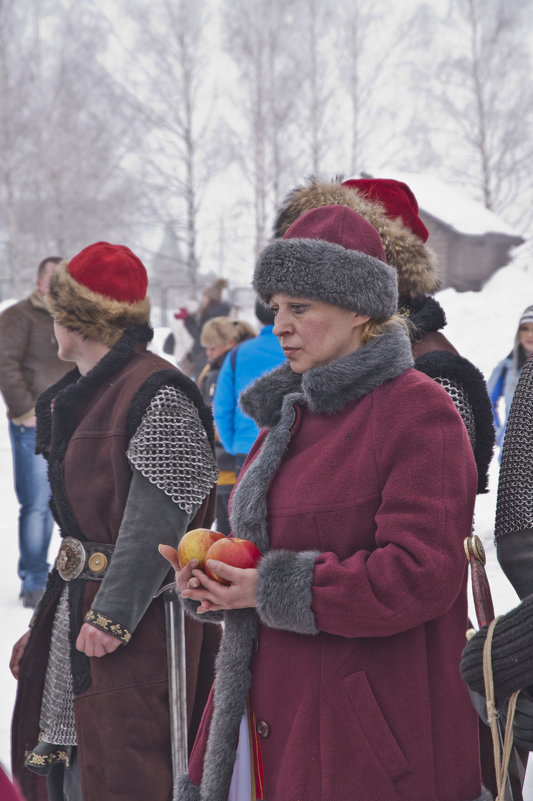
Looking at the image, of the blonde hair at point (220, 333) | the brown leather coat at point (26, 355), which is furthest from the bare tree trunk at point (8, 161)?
the brown leather coat at point (26, 355)

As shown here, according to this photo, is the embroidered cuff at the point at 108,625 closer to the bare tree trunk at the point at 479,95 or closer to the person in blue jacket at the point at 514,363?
the person in blue jacket at the point at 514,363

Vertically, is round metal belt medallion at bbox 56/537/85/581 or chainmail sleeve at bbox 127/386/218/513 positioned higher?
chainmail sleeve at bbox 127/386/218/513

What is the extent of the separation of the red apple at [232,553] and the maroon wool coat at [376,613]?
0.06m

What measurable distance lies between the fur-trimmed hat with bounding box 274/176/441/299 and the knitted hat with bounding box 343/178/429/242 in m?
0.02

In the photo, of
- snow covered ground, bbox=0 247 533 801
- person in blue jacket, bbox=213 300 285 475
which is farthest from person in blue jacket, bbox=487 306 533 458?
person in blue jacket, bbox=213 300 285 475

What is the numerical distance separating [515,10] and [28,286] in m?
17.4

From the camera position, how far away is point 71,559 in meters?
2.64

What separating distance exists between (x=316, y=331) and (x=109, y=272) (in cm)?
118

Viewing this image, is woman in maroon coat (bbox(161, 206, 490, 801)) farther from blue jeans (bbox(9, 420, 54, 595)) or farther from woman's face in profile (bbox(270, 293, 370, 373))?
blue jeans (bbox(9, 420, 54, 595))

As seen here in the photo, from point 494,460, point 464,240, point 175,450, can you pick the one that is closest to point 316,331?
point 175,450

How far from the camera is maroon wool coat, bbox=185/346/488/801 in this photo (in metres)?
1.69

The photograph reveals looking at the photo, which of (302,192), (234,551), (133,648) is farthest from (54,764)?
(302,192)

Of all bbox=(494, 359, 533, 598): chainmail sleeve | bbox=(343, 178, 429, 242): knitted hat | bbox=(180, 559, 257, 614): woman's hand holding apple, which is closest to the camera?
bbox=(180, 559, 257, 614): woman's hand holding apple

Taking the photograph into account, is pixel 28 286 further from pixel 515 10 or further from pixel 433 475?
pixel 433 475
